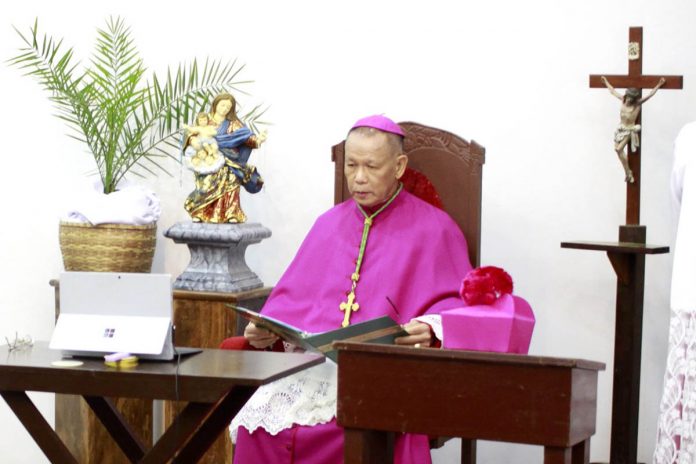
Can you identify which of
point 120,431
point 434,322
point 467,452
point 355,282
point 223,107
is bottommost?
point 467,452

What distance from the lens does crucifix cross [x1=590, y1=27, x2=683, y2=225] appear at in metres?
4.89

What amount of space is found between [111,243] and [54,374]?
204 centimetres

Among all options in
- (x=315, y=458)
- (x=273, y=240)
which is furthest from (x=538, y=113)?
(x=315, y=458)

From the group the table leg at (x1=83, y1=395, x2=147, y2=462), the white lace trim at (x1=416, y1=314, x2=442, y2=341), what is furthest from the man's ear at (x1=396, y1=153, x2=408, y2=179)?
the table leg at (x1=83, y1=395, x2=147, y2=462)

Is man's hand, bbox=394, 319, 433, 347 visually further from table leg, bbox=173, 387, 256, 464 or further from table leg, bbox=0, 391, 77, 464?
table leg, bbox=0, 391, 77, 464

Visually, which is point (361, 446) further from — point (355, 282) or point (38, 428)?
point (355, 282)

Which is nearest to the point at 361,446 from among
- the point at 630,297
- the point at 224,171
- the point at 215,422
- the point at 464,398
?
the point at 464,398

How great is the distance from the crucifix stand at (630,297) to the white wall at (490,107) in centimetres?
45

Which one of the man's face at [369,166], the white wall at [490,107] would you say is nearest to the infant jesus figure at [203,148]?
the white wall at [490,107]

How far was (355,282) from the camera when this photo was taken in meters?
4.82

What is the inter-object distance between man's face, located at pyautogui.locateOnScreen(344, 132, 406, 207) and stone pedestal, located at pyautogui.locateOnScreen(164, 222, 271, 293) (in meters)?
0.84

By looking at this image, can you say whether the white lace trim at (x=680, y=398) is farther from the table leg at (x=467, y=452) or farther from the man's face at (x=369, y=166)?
the man's face at (x=369, y=166)

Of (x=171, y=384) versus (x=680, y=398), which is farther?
(x=680, y=398)

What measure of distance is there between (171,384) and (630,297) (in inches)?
87.8
